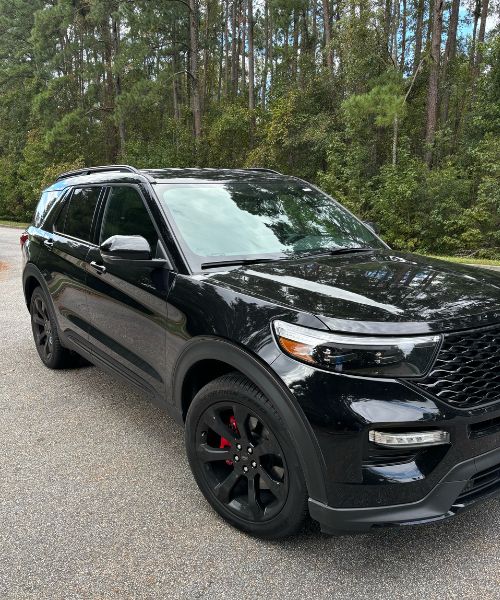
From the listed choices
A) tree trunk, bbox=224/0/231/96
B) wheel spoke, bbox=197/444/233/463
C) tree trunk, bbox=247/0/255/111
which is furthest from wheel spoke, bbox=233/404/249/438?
tree trunk, bbox=224/0/231/96

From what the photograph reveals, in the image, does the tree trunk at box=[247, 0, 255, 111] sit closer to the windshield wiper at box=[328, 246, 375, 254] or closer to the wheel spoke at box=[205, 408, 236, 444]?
the windshield wiper at box=[328, 246, 375, 254]

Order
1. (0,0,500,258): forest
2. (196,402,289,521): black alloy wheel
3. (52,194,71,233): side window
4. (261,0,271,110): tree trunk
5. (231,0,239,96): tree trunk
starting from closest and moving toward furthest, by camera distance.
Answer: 1. (196,402,289,521): black alloy wheel
2. (52,194,71,233): side window
3. (0,0,500,258): forest
4. (261,0,271,110): tree trunk
5. (231,0,239,96): tree trunk

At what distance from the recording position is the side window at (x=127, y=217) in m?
3.23

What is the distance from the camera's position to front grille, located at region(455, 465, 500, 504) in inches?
85.1

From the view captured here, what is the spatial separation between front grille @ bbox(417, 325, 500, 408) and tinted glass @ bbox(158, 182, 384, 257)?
1306 mm

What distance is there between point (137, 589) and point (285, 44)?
3766 cm

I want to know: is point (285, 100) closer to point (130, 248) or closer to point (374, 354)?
point (130, 248)

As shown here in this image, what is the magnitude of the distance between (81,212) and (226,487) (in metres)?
2.63

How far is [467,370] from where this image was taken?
6.97 feet

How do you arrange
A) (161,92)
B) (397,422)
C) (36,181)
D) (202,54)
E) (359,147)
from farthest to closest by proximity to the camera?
(202,54) → (36,181) → (161,92) → (359,147) → (397,422)

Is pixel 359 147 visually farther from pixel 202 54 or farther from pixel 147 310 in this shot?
pixel 202 54

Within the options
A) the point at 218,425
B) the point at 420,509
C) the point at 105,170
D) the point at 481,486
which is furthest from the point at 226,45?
the point at 420,509

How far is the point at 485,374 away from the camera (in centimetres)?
215

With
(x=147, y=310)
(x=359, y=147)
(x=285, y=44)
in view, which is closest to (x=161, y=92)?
(x=285, y=44)
